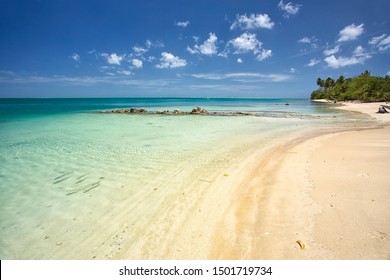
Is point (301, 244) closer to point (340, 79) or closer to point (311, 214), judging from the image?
point (311, 214)

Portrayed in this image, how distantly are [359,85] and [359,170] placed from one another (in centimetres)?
8205

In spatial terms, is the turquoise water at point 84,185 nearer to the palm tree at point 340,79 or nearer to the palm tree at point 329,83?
the palm tree at point 340,79

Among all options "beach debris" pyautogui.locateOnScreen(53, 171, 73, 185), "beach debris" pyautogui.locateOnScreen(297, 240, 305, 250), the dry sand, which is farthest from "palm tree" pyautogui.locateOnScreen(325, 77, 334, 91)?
"beach debris" pyautogui.locateOnScreen(297, 240, 305, 250)

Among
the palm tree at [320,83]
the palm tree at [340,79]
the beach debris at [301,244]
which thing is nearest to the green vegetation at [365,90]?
the palm tree at [340,79]

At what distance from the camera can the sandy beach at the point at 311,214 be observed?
3.25 m

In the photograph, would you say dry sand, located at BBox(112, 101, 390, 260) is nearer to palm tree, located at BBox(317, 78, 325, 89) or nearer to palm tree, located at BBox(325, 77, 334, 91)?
palm tree, located at BBox(325, 77, 334, 91)

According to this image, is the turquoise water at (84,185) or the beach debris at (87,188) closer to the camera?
the turquoise water at (84,185)

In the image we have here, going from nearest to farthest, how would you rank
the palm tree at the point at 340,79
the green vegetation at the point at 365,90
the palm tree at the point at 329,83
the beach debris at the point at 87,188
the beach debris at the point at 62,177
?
the beach debris at the point at 87,188, the beach debris at the point at 62,177, the green vegetation at the point at 365,90, the palm tree at the point at 340,79, the palm tree at the point at 329,83

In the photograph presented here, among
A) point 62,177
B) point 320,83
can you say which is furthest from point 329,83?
point 62,177

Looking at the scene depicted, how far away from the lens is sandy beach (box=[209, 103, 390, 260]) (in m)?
3.25

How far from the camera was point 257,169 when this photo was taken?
6.93m

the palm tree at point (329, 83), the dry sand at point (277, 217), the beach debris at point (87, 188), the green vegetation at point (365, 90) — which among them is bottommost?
the beach debris at point (87, 188)

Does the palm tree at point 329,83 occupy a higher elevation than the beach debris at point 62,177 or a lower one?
higher
